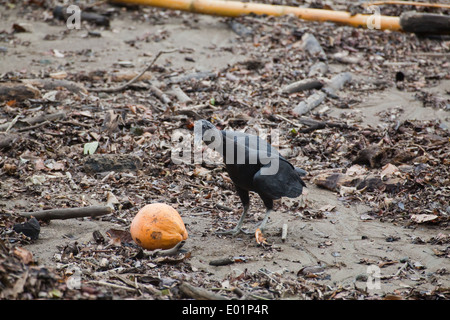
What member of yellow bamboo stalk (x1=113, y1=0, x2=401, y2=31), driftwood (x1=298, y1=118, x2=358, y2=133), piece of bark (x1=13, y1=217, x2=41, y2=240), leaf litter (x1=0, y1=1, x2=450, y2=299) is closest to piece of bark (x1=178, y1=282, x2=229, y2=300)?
leaf litter (x1=0, y1=1, x2=450, y2=299)

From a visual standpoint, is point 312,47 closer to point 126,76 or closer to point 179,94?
point 179,94

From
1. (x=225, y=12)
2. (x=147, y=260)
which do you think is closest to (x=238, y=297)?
(x=147, y=260)

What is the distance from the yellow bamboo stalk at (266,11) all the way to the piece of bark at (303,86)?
9.59 feet

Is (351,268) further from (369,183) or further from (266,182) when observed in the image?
(369,183)

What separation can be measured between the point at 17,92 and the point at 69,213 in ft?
11.2

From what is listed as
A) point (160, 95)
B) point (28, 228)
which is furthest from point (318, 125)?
point (28, 228)

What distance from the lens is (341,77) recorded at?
28.9 ft

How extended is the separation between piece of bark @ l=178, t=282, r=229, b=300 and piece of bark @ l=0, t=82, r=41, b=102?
4965 mm

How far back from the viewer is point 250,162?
4.59 meters

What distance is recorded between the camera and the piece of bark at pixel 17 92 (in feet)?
24.2

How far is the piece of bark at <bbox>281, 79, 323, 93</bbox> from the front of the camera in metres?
8.29

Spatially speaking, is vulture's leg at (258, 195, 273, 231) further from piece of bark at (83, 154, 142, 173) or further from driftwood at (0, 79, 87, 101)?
driftwood at (0, 79, 87, 101)

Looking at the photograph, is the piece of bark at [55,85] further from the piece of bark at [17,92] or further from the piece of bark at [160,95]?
the piece of bark at [160,95]
